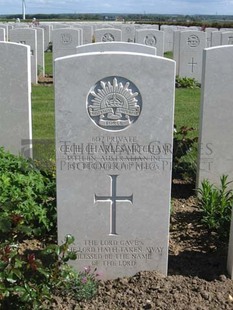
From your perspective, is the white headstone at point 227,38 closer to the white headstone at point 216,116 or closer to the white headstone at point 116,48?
the white headstone at point 116,48

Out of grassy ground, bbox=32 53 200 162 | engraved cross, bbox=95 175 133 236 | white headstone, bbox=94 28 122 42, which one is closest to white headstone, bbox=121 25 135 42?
white headstone, bbox=94 28 122 42

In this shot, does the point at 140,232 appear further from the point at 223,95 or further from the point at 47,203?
the point at 223,95

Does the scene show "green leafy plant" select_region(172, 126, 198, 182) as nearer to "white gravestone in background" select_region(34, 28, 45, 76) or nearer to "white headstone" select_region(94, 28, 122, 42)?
"white gravestone in background" select_region(34, 28, 45, 76)

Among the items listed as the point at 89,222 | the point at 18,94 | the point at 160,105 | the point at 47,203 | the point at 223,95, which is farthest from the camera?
the point at 18,94

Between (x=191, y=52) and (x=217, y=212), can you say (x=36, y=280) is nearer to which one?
(x=217, y=212)

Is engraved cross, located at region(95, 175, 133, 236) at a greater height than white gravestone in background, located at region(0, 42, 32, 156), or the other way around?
white gravestone in background, located at region(0, 42, 32, 156)

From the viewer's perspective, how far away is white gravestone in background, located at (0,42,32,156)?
5.48 metres

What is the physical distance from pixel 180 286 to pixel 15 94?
2.99m

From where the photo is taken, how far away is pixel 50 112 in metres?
9.45

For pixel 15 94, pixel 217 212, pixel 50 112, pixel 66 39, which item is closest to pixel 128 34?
pixel 66 39

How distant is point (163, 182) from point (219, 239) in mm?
1070

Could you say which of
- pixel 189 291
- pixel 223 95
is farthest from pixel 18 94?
pixel 189 291

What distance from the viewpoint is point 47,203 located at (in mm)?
4289

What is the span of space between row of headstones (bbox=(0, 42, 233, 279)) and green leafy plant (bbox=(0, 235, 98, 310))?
0.28 meters
